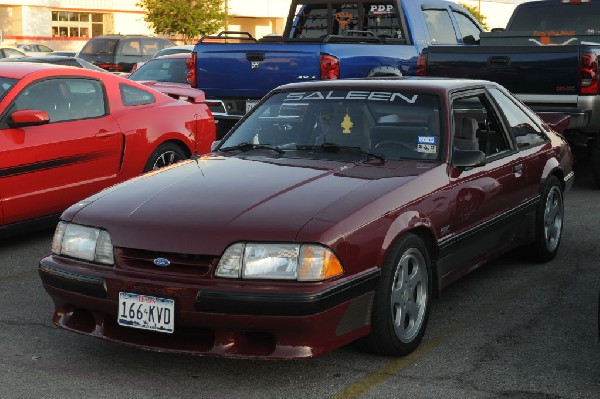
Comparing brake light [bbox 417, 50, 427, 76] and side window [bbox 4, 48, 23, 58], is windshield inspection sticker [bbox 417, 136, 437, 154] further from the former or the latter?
side window [bbox 4, 48, 23, 58]

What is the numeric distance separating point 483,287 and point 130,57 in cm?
2496

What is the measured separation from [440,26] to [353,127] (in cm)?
775

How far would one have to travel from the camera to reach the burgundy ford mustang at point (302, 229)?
4520 millimetres

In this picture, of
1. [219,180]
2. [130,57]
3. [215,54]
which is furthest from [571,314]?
[130,57]

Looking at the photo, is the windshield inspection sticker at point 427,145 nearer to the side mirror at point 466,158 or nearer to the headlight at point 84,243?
the side mirror at point 466,158

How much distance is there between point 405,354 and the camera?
16.7 ft

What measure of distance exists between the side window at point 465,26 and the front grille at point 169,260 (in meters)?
9.59

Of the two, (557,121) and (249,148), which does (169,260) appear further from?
(557,121)

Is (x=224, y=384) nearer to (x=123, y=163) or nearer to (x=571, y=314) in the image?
(x=571, y=314)

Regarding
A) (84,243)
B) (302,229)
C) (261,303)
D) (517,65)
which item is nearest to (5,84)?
(84,243)

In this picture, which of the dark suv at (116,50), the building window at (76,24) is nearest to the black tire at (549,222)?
the dark suv at (116,50)

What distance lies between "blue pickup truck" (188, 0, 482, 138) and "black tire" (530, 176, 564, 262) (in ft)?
13.2

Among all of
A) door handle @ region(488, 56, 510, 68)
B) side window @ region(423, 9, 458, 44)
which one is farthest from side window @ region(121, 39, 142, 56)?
door handle @ region(488, 56, 510, 68)

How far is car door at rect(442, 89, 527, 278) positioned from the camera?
18.7 feet
